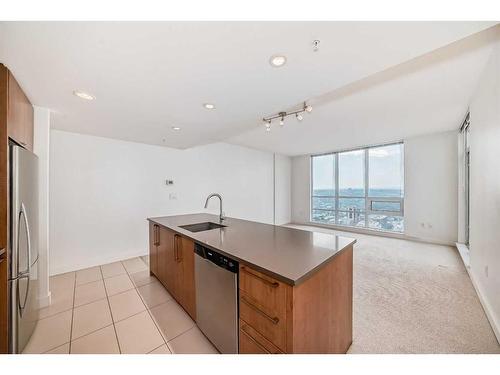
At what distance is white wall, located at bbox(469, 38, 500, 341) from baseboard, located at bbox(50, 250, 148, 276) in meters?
4.82

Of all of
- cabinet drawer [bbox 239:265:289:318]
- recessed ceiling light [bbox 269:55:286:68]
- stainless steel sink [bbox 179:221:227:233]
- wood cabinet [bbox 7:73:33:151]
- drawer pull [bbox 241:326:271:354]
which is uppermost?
recessed ceiling light [bbox 269:55:286:68]

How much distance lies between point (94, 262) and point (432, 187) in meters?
7.09

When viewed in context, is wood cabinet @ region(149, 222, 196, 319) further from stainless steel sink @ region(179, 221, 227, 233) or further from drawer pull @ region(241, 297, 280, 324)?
drawer pull @ region(241, 297, 280, 324)

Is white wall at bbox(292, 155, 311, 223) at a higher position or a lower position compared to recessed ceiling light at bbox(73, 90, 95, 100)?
lower

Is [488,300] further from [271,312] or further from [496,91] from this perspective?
[271,312]

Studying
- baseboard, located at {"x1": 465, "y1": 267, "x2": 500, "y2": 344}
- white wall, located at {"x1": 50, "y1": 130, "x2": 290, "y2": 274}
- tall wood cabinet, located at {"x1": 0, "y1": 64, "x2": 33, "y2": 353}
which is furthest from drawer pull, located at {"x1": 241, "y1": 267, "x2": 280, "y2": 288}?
white wall, located at {"x1": 50, "y1": 130, "x2": 290, "y2": 274}

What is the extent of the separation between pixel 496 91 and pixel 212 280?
9.29ft

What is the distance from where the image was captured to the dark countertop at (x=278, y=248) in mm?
1063

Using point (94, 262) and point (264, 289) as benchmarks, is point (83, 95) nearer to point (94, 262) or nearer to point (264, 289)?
point (264, 289)

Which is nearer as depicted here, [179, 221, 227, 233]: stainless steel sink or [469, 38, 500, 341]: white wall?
[469, 38, 500, 341]: white wall

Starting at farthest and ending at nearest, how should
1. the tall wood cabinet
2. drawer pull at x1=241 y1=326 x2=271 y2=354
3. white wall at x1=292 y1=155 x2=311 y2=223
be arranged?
1. white wall at x1=292 y1=155 x2=311 y2=223
2. the tall wood cabinet
3. drawer pull at x1=241 y1=326 x2=271 y2=354

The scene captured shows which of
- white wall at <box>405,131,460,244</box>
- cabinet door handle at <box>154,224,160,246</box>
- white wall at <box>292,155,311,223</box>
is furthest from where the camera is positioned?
white wall at <box>292,155,311,223</box>

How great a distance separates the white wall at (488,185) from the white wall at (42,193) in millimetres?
4369

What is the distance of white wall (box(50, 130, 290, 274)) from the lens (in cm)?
307
